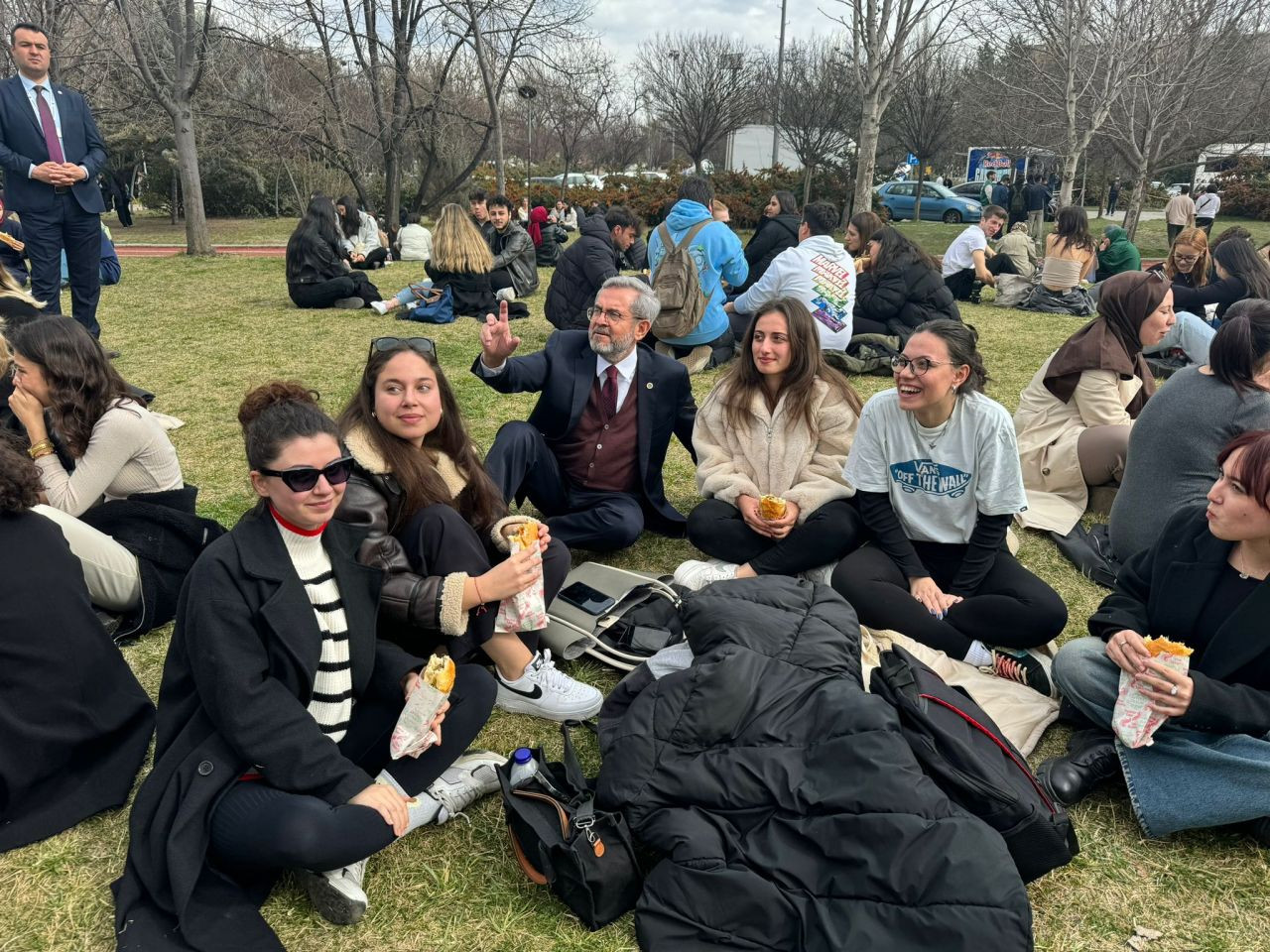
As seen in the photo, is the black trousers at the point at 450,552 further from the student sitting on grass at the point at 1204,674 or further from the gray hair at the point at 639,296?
the student sitting on grass at the point at 1204,674

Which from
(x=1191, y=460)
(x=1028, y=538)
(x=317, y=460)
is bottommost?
(x=1028, y=538)

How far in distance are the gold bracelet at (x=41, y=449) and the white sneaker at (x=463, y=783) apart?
7.26 feet

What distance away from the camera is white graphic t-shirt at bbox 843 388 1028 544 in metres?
3.85

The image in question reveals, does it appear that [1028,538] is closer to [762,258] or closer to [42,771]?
[42,771]

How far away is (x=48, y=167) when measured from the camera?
731 cm

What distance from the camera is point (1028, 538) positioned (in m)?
5.06

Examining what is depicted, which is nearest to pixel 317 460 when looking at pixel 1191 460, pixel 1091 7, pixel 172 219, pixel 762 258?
pixel 1191 460

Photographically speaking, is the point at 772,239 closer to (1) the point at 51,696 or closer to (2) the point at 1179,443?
(2) the point at 1179,443

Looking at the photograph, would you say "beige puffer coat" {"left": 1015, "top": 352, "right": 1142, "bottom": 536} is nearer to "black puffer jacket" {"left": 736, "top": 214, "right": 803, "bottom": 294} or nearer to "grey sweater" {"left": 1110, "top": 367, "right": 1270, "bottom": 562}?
"grey sweater" {"left": 1110, "top": 367, "right": 1270, "bottom": 562}

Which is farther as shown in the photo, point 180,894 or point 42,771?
point 42,771

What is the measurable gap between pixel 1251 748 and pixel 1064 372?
9.41ft

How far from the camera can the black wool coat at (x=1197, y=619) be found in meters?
2.74

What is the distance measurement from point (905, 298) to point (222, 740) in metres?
7.44

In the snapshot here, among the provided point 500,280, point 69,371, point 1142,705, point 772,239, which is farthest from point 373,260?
point 1142,705
